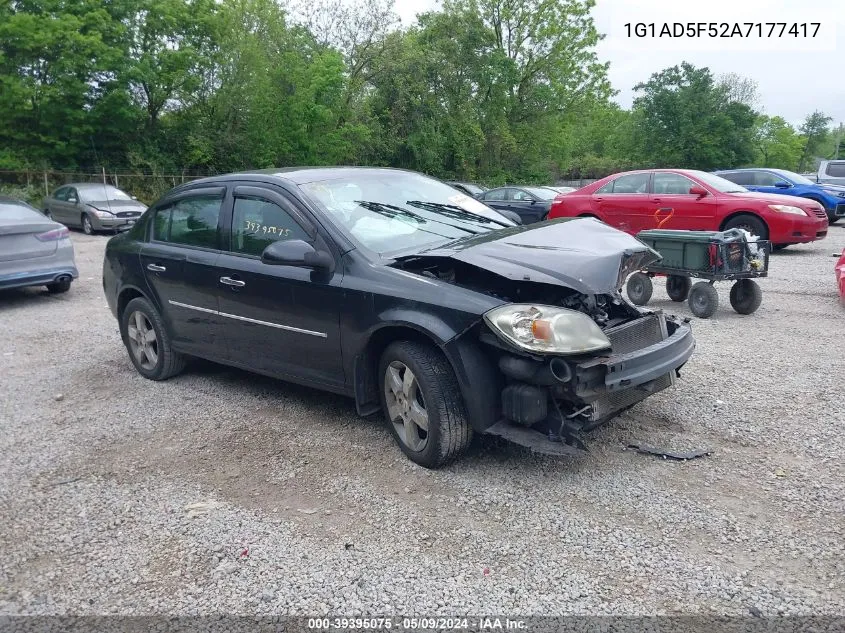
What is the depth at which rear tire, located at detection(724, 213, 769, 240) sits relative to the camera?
11305 millimetres

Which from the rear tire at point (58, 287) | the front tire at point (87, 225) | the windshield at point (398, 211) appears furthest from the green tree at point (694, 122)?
the windshield at point (398, 211)

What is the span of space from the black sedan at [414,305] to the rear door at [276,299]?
0.01 m

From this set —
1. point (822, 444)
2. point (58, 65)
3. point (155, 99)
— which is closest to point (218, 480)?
point (822, 444)

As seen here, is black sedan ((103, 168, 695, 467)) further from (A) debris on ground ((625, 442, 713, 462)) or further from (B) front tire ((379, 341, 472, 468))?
(A) debris on ground ((625, 442, 713, 462))

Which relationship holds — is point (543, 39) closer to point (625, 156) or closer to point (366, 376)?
point (625, 156)

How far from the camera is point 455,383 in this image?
373cm

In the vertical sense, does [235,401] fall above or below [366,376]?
below

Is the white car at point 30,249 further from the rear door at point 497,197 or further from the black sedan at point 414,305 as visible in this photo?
the rear door at point 497,197

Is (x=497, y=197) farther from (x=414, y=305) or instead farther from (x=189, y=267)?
(x=414, y=305)

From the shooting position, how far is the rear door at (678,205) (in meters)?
11.4

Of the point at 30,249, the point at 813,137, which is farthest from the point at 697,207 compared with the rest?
the point at 813,137

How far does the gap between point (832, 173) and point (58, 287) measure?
20.5 meters

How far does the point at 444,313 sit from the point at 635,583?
1576 millimetres

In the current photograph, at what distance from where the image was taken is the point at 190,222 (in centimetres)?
538
